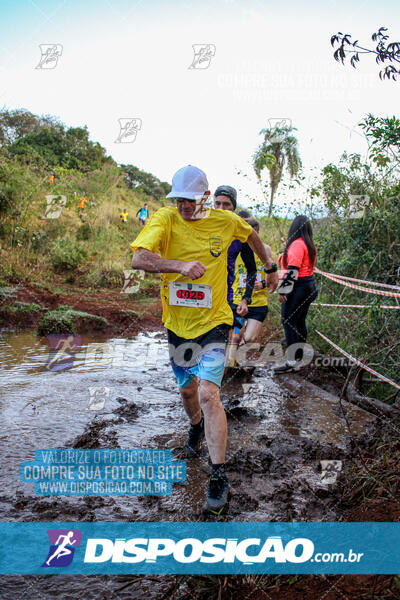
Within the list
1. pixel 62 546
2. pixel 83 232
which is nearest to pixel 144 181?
pixel 83 232

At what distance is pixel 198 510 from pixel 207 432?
1.58 feet

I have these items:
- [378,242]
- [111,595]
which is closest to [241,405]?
[378,242]

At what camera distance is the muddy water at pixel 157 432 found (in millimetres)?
2777

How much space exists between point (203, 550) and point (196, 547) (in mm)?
49

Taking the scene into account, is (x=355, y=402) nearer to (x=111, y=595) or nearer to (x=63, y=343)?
(x=111, y=595)

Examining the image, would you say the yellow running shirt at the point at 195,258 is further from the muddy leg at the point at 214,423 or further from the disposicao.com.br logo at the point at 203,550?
the disposicao.com.br logo at the point at 203,550

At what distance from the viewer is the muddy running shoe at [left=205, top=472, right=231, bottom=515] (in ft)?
8.96

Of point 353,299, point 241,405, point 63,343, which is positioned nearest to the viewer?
point 241,405

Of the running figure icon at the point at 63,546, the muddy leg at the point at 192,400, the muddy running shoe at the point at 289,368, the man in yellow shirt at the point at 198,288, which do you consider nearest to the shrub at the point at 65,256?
the muddy running shoe at the point at 289,368

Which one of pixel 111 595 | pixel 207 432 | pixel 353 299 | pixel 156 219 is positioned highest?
pixel 156 219

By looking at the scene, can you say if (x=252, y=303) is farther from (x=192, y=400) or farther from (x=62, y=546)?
(x=62, y=546)

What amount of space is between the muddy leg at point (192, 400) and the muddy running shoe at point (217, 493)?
2.76 feet

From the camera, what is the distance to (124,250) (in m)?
18.5

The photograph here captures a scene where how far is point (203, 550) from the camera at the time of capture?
7.62 ft
